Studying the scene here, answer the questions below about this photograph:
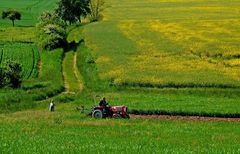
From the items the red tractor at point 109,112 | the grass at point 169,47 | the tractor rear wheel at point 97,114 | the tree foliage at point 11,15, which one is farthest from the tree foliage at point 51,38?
the tractor rear wheel at point 97,114

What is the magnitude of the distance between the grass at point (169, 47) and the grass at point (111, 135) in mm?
16970

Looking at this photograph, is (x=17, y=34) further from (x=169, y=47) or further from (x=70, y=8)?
(x=169, y=47)

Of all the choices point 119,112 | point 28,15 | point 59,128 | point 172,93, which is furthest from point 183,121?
point 28,15

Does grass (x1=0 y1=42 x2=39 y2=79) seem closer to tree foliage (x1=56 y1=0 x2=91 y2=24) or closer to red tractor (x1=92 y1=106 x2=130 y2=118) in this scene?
tree foliage (x1=56 y1=0 x2=91 y2=24)

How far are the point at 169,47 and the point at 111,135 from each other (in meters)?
44.5

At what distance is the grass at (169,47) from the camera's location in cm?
5091

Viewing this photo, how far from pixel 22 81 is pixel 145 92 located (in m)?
14.0

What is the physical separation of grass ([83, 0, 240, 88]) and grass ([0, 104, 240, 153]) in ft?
55.7

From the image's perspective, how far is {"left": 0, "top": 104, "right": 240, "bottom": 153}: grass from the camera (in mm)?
19641

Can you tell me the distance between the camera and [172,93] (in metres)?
47.4

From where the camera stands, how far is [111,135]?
2550 centimetres

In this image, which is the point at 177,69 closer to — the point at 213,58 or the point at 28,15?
the point at 213,58

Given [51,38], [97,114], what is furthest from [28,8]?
[97,114]

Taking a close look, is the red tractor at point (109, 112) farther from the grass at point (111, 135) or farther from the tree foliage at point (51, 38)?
the tree foliage at point (51, 38)
